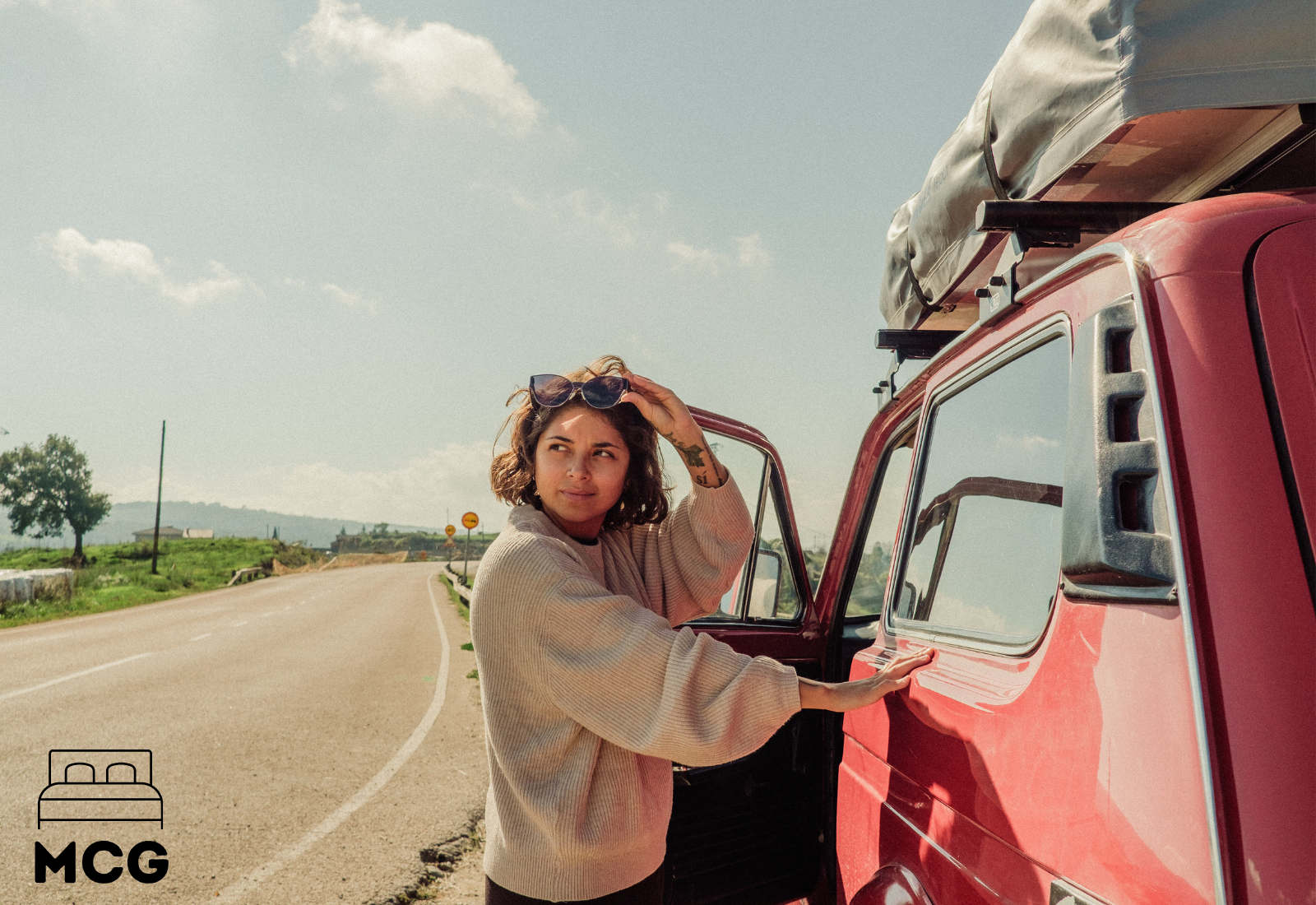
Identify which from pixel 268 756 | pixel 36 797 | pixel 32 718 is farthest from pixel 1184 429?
pixel 32 718

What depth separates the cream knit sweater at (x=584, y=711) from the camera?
1528 mm

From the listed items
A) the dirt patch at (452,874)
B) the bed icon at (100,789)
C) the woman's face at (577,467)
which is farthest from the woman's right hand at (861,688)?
the bed icon at (100,789)

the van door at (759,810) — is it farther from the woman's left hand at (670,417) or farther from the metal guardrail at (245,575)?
the metal guardrail at (245,575)

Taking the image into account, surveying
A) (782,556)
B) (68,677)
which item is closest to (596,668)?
(782,556)

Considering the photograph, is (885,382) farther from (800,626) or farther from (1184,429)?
(1184,429)

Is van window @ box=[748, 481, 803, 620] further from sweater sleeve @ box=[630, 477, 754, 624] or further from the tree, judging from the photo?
the tree

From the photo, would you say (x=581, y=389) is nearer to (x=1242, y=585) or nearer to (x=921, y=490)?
(x=921, y=490)

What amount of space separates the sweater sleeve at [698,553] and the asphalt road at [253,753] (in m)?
3.20

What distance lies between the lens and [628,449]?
2111 millimetres

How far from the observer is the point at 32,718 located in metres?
7.86

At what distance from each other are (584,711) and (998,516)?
0.97 metres

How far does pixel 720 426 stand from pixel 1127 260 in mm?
1577

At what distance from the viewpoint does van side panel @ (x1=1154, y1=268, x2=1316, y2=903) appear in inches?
33.4

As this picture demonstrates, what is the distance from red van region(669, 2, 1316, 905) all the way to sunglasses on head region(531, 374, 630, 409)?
0.75 metres
